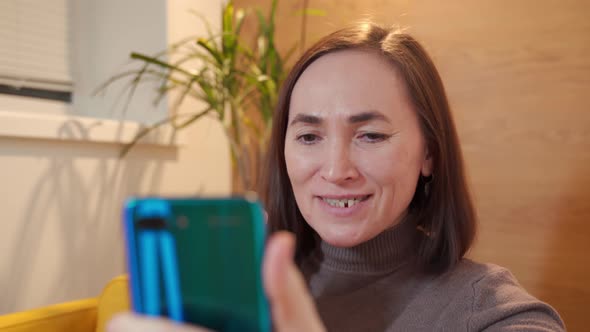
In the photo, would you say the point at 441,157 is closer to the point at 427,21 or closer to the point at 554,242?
the point at 554,242

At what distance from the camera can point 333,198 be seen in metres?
0.76

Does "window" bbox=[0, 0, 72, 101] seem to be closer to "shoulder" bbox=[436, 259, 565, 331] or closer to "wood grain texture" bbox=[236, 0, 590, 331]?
"wood grain texture" bbox=[236, 0, 590, 331]

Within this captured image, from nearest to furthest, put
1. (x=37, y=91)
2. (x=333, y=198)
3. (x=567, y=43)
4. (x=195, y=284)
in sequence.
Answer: (x=195, y=284) < (x=333, y=198) < (x=567, y=43) < (x=37, y=91)

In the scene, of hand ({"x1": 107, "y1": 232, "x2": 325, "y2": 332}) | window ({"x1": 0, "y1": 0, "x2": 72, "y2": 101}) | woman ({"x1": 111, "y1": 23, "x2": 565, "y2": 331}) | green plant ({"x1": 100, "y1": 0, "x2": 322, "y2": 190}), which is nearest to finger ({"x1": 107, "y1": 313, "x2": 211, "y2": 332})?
hand ({"x1": 107, "y1": 232, "x2": 325, "y2": 332})

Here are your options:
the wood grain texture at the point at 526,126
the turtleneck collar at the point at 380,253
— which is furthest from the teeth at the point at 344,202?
the wood grain texture at the point at 526,126

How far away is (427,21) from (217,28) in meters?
0.84

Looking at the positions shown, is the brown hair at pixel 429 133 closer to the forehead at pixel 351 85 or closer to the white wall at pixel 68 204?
the forehead at pixel 351 85

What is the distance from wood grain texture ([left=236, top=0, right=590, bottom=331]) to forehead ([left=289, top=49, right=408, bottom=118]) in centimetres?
72

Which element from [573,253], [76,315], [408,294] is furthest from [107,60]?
[573,253]

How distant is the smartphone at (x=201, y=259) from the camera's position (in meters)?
0.32

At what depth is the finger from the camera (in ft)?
0.97

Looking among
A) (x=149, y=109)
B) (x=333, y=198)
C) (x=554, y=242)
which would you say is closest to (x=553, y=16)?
(x=554, y=242)

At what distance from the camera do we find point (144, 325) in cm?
30

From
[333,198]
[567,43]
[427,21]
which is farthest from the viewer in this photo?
[427,21]
